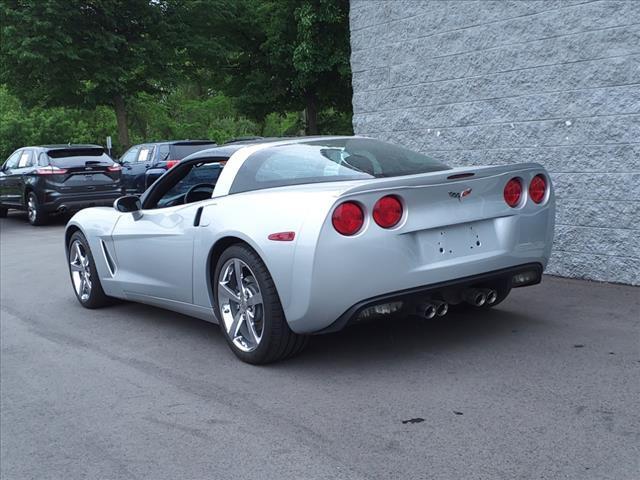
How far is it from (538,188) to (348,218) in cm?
155

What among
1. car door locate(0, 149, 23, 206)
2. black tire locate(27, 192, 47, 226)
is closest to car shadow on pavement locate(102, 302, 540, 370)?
black tire locate(27, 192, 47, 226)

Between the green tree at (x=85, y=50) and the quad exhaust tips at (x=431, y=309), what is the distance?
2256 centimetres

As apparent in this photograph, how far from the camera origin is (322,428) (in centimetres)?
371

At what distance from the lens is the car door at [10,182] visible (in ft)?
55.5

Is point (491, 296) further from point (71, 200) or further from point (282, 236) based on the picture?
point (71, 200)

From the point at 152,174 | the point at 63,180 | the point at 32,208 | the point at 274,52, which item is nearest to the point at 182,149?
the point at 152,174

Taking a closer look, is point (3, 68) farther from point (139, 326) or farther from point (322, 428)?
point (322, 428)

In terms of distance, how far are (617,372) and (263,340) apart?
6.86 feet

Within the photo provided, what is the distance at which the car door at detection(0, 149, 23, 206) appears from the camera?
55.5 ft

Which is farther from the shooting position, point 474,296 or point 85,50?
point 85,50

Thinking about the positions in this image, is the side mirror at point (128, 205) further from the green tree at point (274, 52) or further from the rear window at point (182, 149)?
the green tree at point (274, 52)

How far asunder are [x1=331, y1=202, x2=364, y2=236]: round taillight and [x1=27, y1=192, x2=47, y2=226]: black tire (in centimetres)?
1291

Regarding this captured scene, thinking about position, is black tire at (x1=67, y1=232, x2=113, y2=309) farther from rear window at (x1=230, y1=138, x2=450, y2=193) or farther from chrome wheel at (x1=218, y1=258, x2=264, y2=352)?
rear window at (x1=230, y1=138, x2=450, y2=193)

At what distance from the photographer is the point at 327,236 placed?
4176 millimetres
